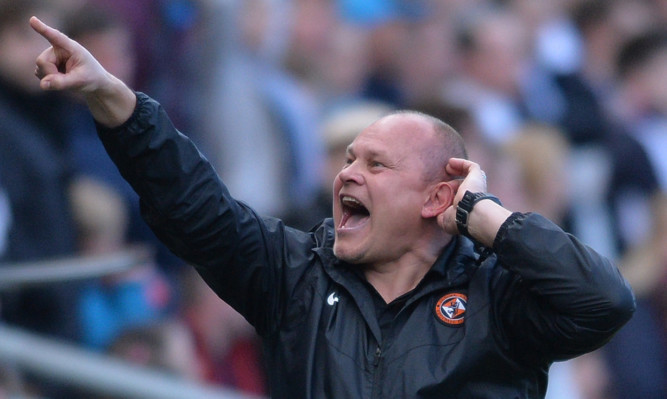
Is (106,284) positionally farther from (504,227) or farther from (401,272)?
(504,227)

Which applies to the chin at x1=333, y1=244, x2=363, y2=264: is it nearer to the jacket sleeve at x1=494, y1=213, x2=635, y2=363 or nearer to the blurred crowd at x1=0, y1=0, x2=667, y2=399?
the jacket sleeve at x1=494, y1=213, x2=635, y2=363

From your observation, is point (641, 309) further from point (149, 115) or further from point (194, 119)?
point (149, 115)

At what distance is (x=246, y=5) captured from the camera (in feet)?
24.3

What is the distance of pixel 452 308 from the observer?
153 inches

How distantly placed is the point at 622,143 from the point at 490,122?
33.7 inches

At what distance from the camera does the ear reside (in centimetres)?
407

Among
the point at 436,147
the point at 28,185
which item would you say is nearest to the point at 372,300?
the point at 436,147

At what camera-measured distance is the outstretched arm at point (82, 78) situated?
3496mm

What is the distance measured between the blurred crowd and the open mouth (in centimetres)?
162

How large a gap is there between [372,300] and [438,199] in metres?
0.36

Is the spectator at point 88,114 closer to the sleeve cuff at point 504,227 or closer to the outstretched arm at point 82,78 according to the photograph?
the outstretched arm at point 82,78

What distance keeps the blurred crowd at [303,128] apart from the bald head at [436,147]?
6.02ft

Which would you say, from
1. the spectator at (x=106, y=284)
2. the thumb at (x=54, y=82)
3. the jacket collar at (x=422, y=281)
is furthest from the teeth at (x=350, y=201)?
the spectator at (x=106, y=284)

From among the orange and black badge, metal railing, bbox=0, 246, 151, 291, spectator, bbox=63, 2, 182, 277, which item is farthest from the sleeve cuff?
spectator, bbox=63, 2, 182, 277
